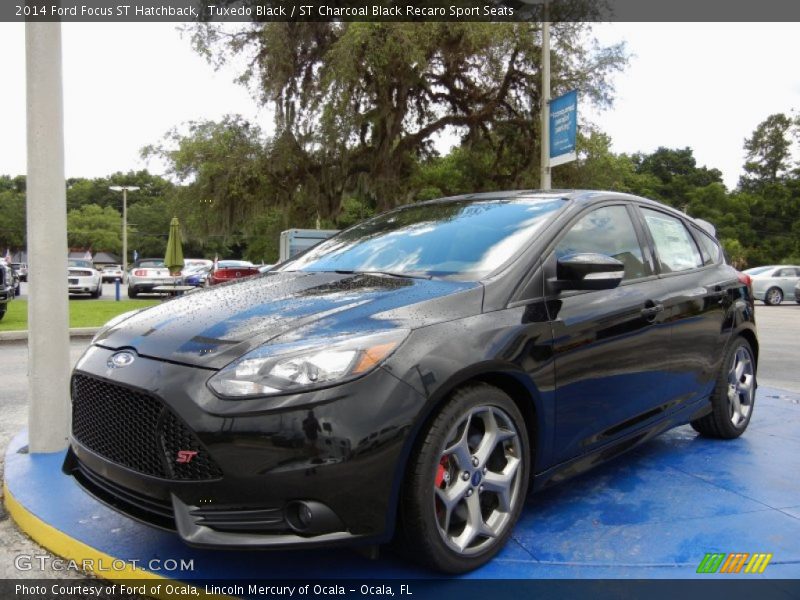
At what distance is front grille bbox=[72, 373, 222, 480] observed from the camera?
213 cm

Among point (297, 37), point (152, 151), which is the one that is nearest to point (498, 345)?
point (297, 37)

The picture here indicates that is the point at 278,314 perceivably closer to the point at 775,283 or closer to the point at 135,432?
the point at 135,432

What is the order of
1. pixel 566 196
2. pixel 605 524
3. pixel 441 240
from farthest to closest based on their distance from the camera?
pixel 566 196, pixel 441 240, pixel 605 524

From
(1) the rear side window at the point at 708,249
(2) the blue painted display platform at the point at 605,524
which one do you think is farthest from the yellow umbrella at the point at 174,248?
(1) the rear side window at the point at 708,249

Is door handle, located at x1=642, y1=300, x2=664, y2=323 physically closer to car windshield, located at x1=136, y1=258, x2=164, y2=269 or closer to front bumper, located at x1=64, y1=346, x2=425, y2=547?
front bumper, located at x1=64, y1=346, x2=425, y2=547

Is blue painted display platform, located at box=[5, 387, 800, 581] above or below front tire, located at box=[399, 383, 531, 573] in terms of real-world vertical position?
below

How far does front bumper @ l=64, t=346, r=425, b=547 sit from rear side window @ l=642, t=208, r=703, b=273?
7.46ft

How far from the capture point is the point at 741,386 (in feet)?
14.4

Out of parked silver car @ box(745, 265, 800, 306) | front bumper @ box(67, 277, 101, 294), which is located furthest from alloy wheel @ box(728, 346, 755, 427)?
front bumper @ box(67, 277, 101, 294)

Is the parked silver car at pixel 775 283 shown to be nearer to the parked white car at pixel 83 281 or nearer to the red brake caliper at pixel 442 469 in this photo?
the parked white car at pixel 83 281

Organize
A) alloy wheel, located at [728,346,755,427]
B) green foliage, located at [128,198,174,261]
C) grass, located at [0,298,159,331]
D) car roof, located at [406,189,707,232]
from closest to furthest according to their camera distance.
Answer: car roof, located at [406,189,707,232] < alloy wheel, located at [728,346,755,427] < grass, located at [0,298,159,331] < green foliage, located at [128,198,174,261]

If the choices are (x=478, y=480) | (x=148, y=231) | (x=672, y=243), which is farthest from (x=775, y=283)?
(x=148, y=231)

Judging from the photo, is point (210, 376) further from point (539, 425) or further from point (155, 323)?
point (539, 425)

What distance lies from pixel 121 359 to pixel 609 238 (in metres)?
2.46
